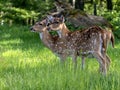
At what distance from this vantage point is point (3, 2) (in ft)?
98.2

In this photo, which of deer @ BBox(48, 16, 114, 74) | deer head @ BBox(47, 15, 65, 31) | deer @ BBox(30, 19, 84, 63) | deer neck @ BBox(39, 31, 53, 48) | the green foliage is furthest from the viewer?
the green foliage

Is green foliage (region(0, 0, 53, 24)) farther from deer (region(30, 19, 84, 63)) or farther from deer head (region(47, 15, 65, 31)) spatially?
deer head (region(47, 15, 65, 31))

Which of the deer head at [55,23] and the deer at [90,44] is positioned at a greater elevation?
the deer head at [55,23]

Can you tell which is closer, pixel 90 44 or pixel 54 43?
pixel 90 44

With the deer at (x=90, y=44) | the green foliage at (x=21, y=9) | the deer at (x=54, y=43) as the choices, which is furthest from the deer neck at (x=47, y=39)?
the green foliage at (x=21, y=9)

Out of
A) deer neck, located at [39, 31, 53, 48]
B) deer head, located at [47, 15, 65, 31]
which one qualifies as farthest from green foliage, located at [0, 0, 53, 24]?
deer head, located at [47, 15, 65, 31]

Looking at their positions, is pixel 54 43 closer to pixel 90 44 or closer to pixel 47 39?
pixel 47 39

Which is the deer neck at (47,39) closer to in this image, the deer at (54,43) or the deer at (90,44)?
the deer at (54,43)

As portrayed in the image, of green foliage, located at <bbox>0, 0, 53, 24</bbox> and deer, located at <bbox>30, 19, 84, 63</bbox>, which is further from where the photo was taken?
green foliage, located at <bbox>0, 0, 53, 24</bbox>

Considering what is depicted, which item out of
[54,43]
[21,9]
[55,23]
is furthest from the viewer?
[21,9]

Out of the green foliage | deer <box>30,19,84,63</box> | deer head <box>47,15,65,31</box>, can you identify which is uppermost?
deer head <box>47,15,65,31</box>

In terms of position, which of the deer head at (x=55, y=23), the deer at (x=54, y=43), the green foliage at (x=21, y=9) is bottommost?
the green foliage at (x=21, y=9)

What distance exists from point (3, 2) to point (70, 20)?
1131 centimetres

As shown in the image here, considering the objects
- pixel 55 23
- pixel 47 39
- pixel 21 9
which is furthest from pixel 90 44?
pixel 21 9
